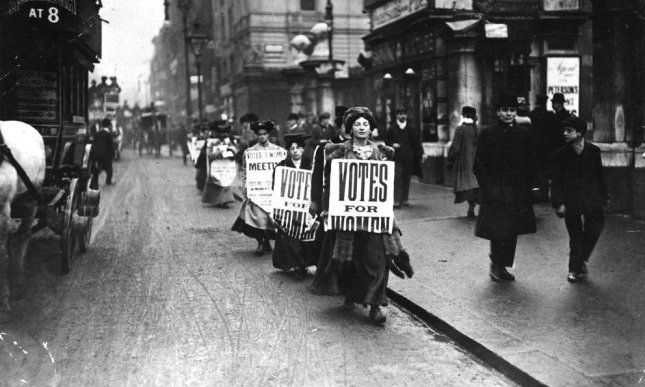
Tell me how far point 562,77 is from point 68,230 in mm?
10574

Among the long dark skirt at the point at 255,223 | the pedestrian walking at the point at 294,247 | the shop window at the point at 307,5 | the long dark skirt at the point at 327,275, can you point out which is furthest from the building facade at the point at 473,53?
the shop window at the point at 307,5

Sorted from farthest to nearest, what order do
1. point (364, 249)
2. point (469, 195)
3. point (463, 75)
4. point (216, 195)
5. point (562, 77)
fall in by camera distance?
point (463, 75) → point (216, 195) → point (562, 77) → point (469, 195) → point (364, 249)

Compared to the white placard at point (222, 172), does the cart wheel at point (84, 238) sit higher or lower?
lower

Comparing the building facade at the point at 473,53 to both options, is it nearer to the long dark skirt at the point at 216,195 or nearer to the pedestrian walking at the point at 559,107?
the pedestrian walking at the point at 559,107

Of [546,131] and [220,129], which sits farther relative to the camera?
[220,129]

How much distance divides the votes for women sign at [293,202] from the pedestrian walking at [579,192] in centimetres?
253

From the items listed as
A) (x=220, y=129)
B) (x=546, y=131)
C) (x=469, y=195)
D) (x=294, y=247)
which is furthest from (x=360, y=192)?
(x=220, y=129)

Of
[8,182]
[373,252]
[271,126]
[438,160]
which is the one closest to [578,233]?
[373,252]

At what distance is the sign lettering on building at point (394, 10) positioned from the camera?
20145 millimetres

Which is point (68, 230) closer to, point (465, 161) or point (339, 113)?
point (339, 113)

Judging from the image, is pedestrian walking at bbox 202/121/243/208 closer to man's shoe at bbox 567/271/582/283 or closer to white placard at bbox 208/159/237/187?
white placard at bbox 208/159/237/187

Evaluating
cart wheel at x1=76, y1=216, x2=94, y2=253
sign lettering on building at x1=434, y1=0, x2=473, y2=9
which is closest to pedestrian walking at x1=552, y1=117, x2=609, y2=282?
cart wheel at x1=76, y1=216, x2=94, y2=253

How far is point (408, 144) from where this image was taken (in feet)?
48.8

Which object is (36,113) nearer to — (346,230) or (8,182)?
(8,182)
